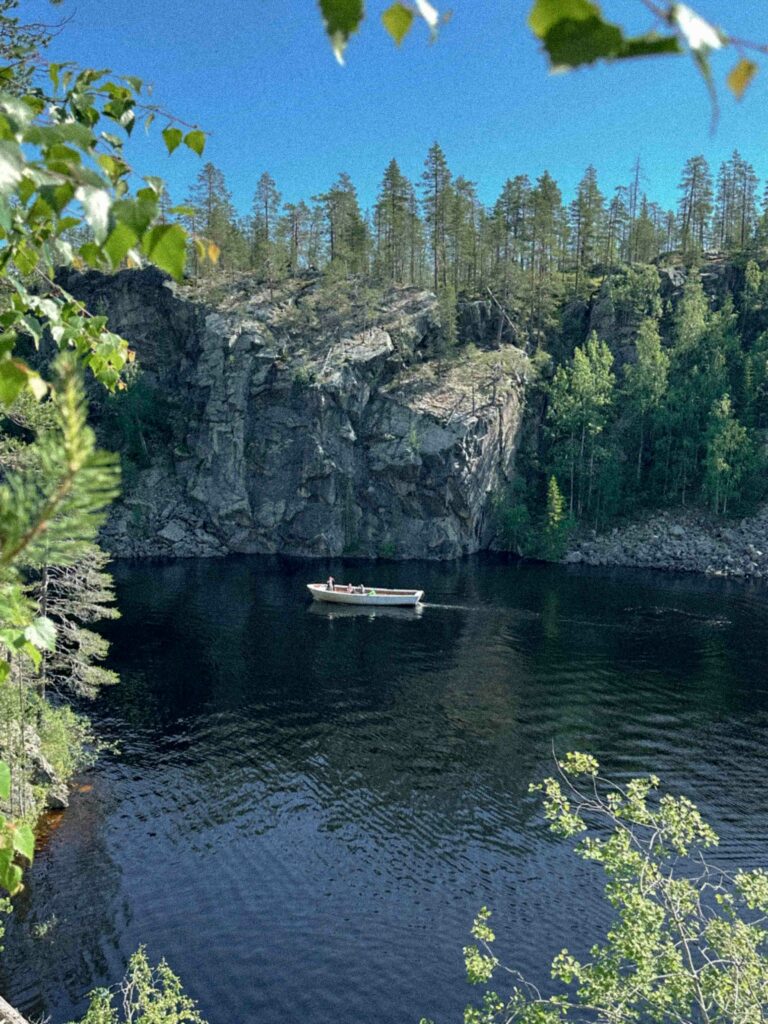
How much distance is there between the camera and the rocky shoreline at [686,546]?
61812 millimetres

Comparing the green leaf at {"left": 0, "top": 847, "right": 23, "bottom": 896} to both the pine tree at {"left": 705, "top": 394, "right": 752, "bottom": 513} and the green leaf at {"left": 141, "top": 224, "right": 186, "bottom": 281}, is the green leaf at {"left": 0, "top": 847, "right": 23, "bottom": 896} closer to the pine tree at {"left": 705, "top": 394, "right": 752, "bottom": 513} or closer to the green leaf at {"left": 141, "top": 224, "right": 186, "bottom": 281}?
the green leaf at {"left": 141, "top": 224, "right": 186, "bottom": 281}

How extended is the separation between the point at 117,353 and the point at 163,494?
231 feet

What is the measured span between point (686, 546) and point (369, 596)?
3466 cm

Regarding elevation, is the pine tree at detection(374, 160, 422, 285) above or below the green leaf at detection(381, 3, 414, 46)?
above

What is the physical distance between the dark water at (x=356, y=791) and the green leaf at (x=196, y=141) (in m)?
17.2

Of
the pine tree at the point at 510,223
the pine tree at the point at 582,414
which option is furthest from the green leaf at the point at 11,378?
the pine tree at the point at 510,223

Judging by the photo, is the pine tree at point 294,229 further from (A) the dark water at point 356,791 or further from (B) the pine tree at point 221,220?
(A) the dark water at point 356,791

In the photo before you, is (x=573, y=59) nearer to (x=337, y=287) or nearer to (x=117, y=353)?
(x=117, y=353)

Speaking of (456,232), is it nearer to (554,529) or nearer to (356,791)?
(554,529)

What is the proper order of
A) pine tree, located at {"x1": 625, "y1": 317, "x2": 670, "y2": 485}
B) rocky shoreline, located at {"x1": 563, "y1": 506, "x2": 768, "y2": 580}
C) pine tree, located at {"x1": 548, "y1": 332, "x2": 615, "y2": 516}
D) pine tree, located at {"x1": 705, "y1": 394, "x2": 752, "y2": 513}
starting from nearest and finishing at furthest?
rocky shoreline, located at {"x1": 563, "y1": 506, "x2": 768, "y2": 580}, pine tree, located at {"x1": 705, "y1": 394, "x2": 752, "y2": 513}, pine tree, located at {"x1": 548, "y1": 332, "x2": 615, "y2": 516}, pine tree, located at {"x1": 625, "y1": 317, "x2": 670, "y2": 485}

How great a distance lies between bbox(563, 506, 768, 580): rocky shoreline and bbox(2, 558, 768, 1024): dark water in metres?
18.7

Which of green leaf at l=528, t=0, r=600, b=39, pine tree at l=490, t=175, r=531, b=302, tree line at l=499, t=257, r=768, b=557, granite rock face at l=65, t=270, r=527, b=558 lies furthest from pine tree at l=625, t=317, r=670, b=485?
green leaf at l=528, t=0, r=600, b=39

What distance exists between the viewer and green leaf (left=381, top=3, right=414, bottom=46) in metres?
1.47

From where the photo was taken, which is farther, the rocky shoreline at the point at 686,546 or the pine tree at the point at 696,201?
the pine tree at the point at 696,201
